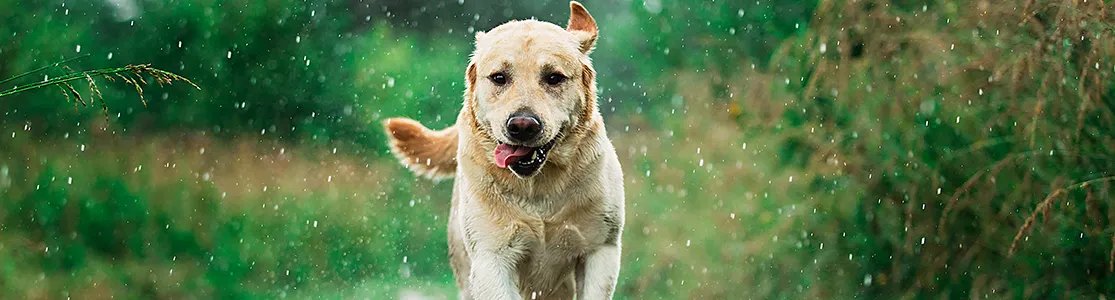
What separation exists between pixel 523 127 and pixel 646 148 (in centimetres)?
668

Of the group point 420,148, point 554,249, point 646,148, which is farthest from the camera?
point 646,148

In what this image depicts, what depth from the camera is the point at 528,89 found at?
2.60 metres

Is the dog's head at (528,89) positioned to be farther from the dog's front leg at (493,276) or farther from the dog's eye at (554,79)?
the dog's front leg at (493,276)

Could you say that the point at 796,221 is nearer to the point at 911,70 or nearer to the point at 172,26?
the point at 911,70

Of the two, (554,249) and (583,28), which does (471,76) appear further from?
(554,249)

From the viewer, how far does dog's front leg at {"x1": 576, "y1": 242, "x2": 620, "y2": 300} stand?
2.84 m

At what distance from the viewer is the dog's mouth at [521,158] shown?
2594 mm

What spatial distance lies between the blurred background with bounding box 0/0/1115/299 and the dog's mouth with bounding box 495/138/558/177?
241 centimetres

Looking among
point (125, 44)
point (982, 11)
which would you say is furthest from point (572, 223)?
point (125, 44)

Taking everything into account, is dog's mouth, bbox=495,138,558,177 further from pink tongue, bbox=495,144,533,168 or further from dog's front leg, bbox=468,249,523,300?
dog's front leg, bbox=468,249,523,300

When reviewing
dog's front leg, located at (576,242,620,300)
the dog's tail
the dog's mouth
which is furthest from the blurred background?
the dog's mouth

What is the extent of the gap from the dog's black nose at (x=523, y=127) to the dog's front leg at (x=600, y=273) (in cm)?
48

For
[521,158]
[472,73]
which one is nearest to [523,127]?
[521,158]

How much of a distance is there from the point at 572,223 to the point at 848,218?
3.68 meters
